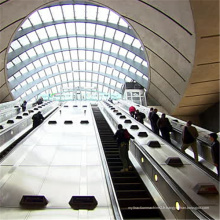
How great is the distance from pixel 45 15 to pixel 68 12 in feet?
9.03

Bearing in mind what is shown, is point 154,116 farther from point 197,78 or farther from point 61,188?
point 197,78

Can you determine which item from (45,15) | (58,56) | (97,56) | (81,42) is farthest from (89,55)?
(45,15)

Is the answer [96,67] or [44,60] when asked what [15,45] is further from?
[96,67]

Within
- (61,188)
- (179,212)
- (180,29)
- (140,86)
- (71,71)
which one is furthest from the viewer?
(71,71)

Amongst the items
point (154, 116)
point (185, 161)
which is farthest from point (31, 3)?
point (185, 161)

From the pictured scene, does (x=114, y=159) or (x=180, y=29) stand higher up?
(x=180, y=29)

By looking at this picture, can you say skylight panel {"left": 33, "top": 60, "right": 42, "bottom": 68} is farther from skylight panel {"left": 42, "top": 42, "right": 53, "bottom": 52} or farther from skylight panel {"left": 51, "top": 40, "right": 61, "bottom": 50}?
skylight panel {"left": 51, "top": 40, "right": 61, "bottom": 50}

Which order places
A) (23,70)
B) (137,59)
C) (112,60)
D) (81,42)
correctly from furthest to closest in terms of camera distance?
1. (112,60)
2. (23,70)
3. (81,42)
4. (137,59)

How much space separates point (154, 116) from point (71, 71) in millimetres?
39859

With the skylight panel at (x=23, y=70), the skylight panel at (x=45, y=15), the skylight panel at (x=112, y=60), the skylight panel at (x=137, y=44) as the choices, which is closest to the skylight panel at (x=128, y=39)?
the skylight panel at (x=137, y=44)

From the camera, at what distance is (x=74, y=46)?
41312 mm

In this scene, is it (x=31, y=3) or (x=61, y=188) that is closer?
(x=61, y=188)

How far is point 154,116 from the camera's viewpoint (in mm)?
11312

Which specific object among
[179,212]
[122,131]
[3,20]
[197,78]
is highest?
[3,20]
